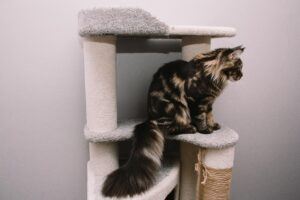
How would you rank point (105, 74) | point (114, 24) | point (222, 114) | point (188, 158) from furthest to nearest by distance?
point (222, 114), point (188, 158), point (105, 74), point (114, 24)

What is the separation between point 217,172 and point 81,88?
29.4 inches

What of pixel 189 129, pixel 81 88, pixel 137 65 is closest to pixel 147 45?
pixel 137 65

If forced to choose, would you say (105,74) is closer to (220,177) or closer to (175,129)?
(175,129)

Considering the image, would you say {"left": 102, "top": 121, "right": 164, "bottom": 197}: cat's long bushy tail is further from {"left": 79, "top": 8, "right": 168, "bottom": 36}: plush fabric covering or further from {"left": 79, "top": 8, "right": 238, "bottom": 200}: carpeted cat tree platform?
{"left": 79, "top": 8, "right": 168, "bottom": 36}: plush fabric covering

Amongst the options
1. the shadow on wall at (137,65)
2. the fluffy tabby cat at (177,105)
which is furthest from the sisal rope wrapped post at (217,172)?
the shadow on wall at (137,65)

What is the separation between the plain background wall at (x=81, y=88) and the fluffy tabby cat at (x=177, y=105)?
0.97 ft

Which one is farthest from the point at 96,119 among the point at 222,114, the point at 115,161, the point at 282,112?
the point at 282,112

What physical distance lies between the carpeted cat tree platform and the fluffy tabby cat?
0.18 feet

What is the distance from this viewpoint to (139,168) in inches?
33.3

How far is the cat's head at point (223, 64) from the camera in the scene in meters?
0.91

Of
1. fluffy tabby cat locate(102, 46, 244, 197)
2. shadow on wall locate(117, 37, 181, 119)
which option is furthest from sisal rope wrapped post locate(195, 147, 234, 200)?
shadow on wall locate(117, 37, 181, 119)

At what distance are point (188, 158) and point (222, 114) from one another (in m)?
0.40

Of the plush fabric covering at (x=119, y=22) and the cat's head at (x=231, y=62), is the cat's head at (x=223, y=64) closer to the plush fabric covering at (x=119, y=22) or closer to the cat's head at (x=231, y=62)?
the cat's head at (x=231, y=62)

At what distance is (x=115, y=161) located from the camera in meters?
1.03
